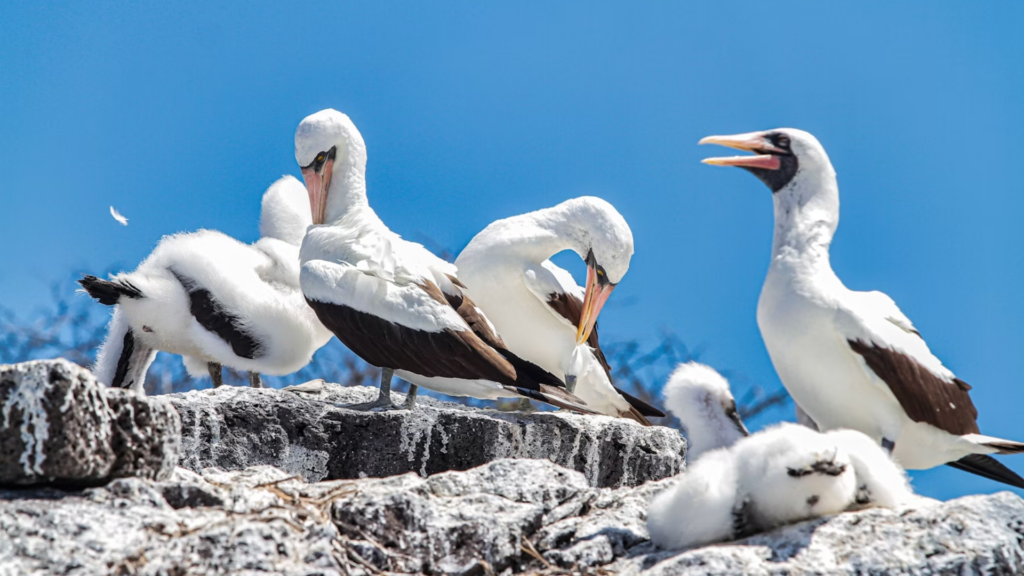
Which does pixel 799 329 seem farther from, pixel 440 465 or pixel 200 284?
pixel 200 284

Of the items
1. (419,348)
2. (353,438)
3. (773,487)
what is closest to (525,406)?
(419,348)

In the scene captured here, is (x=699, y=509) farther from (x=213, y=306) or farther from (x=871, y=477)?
(x=213, y=306)

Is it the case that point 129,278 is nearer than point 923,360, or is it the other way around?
point 923,360

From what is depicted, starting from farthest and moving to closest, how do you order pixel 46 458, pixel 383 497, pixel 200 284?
pixel 200 284 → pixel 383 497 → pixel 46 458

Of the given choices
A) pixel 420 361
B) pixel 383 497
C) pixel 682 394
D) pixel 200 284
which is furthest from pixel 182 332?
pixel 383 497

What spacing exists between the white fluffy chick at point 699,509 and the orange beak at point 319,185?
364 centimetres

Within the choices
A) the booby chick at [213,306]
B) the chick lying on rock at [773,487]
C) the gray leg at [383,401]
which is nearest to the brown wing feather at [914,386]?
the chick lying on rock at [773,487]

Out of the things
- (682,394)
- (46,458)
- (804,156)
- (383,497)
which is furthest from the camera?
(804,156)

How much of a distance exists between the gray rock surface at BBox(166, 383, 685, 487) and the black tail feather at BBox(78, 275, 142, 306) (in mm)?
1676

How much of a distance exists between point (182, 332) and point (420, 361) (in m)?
2.42

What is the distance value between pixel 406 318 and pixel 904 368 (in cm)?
235

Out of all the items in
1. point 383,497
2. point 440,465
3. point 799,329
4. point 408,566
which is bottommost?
point 408,566

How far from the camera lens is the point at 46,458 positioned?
10.0ft

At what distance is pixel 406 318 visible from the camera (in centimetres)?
554
